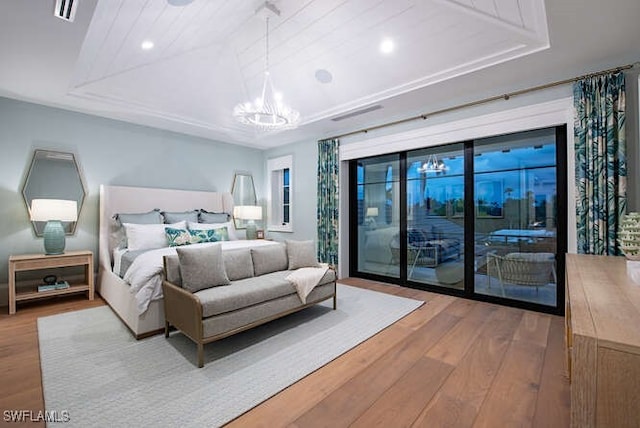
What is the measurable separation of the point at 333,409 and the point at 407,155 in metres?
3.72

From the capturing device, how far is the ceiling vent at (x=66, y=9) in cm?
204

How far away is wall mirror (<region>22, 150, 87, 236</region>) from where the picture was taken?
3832 millimetres

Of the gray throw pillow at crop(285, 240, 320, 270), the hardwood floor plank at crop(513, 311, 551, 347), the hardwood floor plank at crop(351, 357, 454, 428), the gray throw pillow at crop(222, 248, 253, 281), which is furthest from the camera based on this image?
the gray throw pillow at crop(285, 240, 320, 270)

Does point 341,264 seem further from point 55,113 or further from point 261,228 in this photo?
point 55,113

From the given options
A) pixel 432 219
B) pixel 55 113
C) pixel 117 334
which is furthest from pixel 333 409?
A: pixel 55 113

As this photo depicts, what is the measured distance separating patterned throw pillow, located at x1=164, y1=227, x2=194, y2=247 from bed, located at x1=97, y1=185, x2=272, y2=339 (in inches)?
14.8

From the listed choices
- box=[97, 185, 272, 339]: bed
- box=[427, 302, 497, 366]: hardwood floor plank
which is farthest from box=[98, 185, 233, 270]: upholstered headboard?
box=[427, 302, 497, 366]: hardwood floor plank

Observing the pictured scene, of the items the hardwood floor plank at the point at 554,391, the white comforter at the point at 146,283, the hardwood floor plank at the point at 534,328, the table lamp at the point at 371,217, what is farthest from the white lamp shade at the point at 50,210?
the hardwood floor plank at the point at 534,328

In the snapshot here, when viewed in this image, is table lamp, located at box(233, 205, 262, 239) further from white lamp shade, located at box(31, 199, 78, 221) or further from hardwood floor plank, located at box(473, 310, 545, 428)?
hardwood floor plank, located at box(473, 310, 545, 428)

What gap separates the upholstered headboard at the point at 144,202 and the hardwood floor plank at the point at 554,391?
4.71 metres

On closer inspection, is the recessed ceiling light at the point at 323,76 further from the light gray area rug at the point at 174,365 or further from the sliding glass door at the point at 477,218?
the light gray area rug at the point at 174,365

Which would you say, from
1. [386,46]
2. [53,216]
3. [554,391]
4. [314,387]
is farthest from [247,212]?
[554,391]

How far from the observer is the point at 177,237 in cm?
389

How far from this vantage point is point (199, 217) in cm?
483
